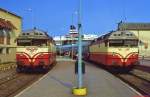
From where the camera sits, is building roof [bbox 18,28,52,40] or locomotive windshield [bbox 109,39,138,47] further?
locomotive windshield [bbox 109,39,138,47]

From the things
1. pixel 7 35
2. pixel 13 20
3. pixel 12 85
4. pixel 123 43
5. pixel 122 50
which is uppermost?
pixel 13 20

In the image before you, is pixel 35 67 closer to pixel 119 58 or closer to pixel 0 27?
pixel 119 58

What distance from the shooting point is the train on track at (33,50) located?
107 ft

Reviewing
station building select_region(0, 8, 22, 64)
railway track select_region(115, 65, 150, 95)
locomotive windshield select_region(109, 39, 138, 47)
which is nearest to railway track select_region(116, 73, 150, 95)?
railway track select_region(115, 65, 150, 95)

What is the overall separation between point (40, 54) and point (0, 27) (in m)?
22.3

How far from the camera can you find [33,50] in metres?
32.7

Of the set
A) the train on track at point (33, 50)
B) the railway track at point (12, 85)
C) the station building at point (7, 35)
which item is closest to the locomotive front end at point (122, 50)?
the train on track at point (33, 50)

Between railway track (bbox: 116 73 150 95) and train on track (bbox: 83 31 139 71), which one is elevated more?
train on track (bbox: 83 31 139 71)

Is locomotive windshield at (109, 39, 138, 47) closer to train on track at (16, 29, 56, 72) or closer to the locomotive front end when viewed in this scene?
the locomotive front end

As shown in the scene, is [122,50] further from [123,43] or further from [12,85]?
[12,85]

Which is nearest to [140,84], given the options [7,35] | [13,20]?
[7,35]

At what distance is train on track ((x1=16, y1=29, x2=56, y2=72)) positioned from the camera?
107 ft

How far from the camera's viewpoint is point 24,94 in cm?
1809

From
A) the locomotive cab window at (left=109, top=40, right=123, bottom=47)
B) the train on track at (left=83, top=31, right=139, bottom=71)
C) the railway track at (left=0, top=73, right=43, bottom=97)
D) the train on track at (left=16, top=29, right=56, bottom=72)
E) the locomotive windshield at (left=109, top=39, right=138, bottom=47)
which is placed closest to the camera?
the railway track at (left=0, top=73, right=43, bottom=97)
